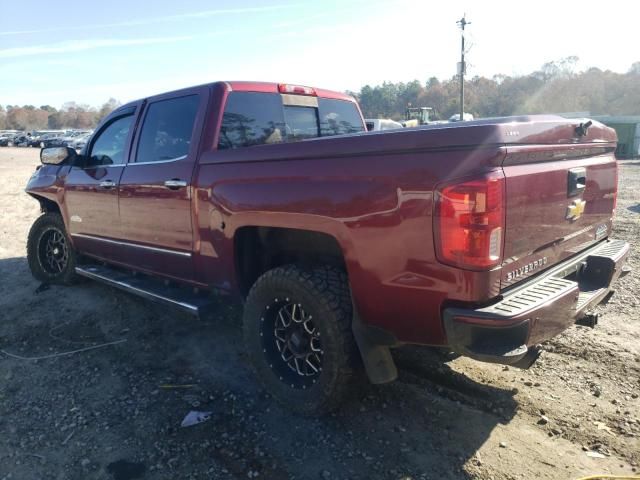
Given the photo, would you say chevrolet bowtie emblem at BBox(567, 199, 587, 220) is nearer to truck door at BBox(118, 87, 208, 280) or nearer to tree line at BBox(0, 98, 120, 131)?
truck door at BBox(118, 87, 208, 280)

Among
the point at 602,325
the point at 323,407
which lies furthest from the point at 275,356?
the point at 602,325

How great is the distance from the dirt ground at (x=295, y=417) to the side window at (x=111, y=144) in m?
1.61

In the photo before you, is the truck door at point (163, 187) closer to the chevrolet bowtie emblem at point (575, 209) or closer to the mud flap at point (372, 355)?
the mud flap at point (372, 355)

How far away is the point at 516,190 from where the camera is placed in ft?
7.81

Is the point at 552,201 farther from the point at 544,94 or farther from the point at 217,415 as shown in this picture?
the point at 544,94

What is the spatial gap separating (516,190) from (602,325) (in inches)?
99.6

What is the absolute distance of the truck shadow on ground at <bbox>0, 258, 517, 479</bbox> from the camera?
275cm

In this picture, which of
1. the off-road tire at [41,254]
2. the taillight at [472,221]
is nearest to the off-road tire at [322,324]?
the taillight at [472,221]

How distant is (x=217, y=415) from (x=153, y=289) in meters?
1.39

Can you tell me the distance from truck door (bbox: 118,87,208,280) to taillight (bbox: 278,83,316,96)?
0.71 meters

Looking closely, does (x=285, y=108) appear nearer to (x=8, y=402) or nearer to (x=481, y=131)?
(x=481, y=131)

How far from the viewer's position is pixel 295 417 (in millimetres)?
3168

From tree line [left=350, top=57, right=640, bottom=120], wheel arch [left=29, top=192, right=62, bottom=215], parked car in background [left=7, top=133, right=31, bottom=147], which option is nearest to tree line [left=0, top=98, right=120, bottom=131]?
parked car in background [left=7, top=133, right=31, bottom=147]

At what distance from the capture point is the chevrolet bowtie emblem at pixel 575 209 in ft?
9.37
